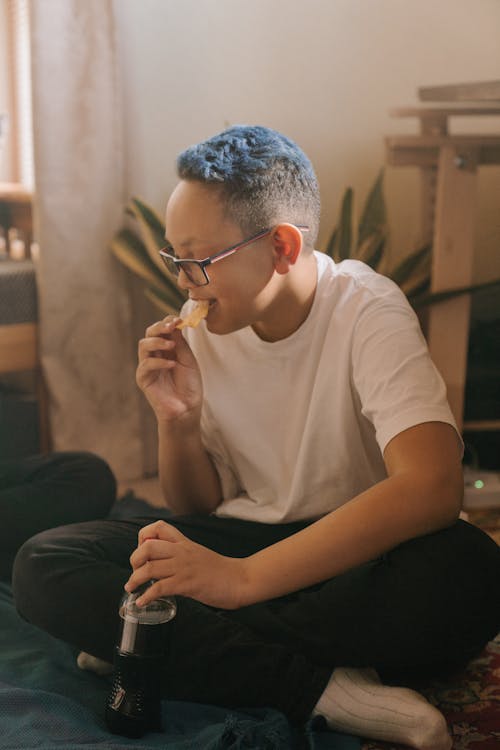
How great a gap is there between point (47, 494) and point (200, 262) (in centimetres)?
67

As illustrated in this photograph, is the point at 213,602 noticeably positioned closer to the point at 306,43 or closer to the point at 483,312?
the point at 483,312

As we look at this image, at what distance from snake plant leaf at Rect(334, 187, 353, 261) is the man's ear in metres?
0.86

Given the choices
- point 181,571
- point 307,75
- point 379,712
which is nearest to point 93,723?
point 181,571

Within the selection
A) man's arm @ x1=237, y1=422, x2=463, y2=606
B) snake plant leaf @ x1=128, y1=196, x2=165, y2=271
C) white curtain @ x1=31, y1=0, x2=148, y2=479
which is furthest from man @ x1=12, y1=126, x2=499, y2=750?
white curtain @ x1=31, y1=0, x2=148, y2=479

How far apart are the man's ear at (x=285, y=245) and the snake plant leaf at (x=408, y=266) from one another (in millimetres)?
851

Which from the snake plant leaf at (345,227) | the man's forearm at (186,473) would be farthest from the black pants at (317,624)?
the snake plant leaf at (345,227)

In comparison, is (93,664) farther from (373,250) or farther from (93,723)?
(373,250)

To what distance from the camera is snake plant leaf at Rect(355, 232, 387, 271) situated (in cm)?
214

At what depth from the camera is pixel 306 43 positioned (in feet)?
7.70

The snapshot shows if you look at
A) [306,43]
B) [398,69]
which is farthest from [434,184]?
[306,43]

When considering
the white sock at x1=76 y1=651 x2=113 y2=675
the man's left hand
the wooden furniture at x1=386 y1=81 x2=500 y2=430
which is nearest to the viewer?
the man's left hand

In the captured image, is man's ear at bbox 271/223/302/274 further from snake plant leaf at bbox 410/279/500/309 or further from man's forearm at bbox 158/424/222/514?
snake plant leaf at bbox 410/279/500/309

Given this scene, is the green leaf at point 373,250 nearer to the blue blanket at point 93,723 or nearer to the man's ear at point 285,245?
the man's ear at point 285,245

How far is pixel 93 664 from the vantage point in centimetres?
131
